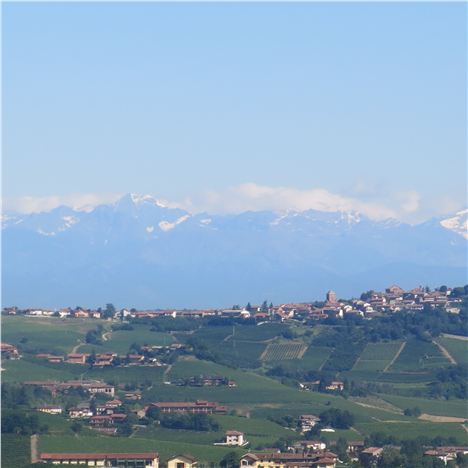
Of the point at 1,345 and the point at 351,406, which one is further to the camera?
the point at 1,345

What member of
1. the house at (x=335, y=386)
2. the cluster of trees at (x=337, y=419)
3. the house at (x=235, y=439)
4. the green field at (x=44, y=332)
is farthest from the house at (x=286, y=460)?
the green field at (x=44, y=332)

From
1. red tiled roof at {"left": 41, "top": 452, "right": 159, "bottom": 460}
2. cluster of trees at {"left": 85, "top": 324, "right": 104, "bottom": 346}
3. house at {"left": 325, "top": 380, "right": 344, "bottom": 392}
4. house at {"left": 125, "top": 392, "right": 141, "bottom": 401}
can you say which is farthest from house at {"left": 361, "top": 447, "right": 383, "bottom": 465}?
cluster of trees at {"left": 85, "top": 324, "right": 104, "bottom": 346}

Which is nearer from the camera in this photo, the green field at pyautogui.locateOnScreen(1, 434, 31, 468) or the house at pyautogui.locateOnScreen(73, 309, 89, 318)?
the green field at pyautogui.locateOnScreen(1, 434, 31, 468)

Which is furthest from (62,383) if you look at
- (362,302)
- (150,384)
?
(362,302)

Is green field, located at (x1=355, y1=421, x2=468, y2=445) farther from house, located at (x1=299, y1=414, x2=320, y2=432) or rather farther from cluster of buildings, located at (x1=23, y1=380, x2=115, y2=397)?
cluster of buildings, located at (x1=23, y1=380, x2=115, y2=397)

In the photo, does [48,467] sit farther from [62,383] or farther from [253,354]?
[253,354]

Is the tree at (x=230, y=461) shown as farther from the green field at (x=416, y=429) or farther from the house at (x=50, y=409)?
the house at (x=50, y=409)

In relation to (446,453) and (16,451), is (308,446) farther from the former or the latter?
(16,451)
